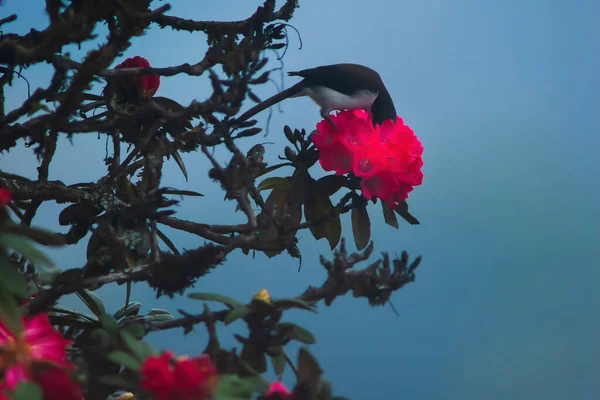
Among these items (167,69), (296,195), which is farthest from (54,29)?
(296,195)

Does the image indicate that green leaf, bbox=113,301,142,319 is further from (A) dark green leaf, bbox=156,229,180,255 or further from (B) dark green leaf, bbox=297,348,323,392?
(B) dark green leaf, bbox=297,348,323,392

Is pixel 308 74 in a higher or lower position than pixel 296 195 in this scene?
higher

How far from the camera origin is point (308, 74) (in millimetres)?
1972

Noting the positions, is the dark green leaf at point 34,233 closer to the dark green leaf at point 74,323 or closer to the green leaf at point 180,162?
the dark green leaf at point 74,323

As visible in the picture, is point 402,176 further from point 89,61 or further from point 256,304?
point 89,61

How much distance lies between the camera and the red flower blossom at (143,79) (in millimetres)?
1912

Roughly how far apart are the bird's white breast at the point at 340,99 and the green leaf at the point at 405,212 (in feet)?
0.99

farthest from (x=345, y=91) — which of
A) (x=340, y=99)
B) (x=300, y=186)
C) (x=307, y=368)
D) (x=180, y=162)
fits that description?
(x=307, y=368)

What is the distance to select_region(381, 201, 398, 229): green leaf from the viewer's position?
1.87 meters

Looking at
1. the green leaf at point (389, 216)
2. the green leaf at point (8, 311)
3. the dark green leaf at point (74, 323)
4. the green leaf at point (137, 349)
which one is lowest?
the green leaf at point (137, 349)

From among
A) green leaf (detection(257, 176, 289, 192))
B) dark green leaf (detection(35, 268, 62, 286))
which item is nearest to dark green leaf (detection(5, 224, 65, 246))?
dark green leaf (detection(35, 268, 62, 286))

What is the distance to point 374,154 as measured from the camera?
174 centimetres

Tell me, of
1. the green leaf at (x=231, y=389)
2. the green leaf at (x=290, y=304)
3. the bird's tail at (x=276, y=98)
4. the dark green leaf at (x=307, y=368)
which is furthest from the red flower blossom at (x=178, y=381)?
the bird's tail at (x=276, y=98)

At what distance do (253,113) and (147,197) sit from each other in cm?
63
